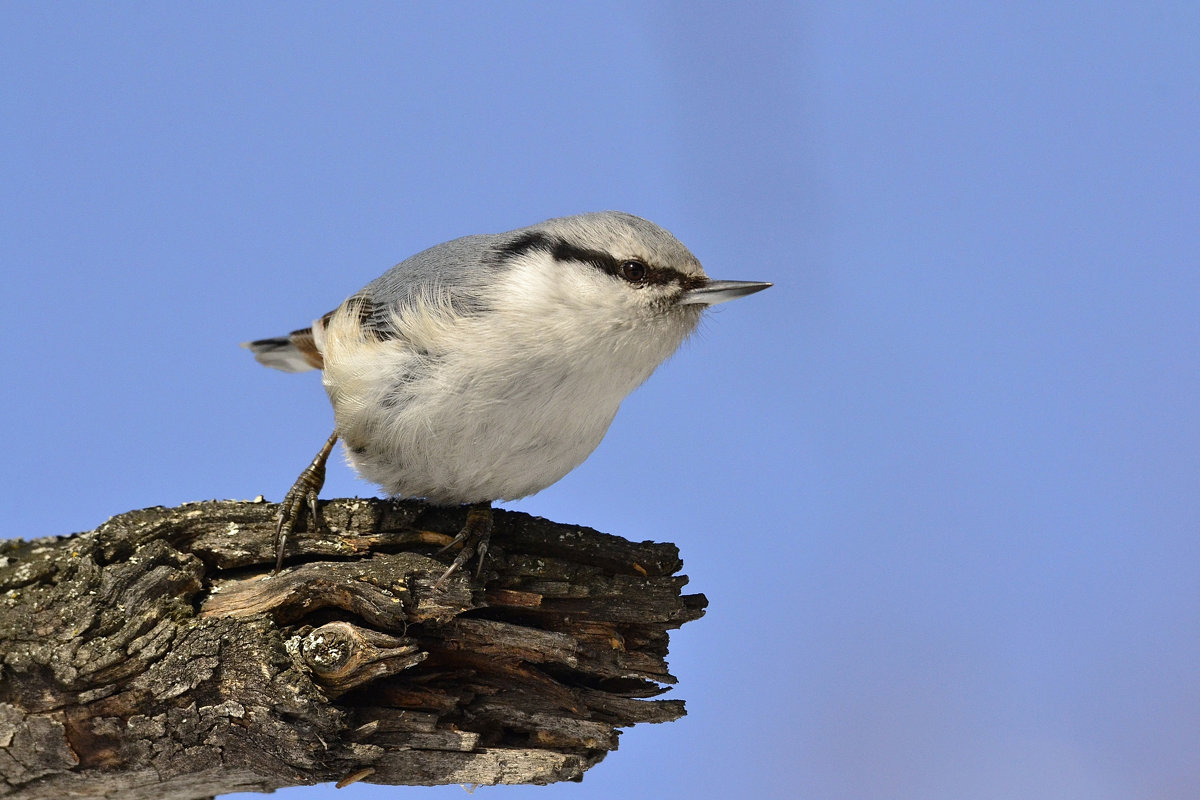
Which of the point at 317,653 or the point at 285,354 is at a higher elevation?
the point at 285,354

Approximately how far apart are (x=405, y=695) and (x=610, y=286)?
4.09 feet

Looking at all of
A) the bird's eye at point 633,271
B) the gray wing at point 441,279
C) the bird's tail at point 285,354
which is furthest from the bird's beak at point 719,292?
the bird's tail at point 285,354


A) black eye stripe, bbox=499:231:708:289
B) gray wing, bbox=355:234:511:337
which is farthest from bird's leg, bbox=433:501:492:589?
black eye stripe, bbox=499:231:708:289

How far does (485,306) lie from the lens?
2861mm

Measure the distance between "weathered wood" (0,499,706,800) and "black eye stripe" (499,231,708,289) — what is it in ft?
2.65

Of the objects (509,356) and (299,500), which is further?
(299,500)

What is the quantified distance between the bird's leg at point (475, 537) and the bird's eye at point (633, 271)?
31.6 inches

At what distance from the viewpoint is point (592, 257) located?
2.86 m

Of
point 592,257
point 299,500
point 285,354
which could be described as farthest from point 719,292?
point 285,354

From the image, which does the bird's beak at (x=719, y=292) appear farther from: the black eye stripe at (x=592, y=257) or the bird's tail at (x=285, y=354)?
the bird's tail at (x=285, y=354)

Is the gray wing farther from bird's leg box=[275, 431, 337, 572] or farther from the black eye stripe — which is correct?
bird's leg box=[275, 431, 337, 572]

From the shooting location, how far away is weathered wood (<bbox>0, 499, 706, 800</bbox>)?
8.50ft

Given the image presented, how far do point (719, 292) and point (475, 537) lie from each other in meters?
1.00

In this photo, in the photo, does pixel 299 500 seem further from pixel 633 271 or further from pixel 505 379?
pixel 633 271
